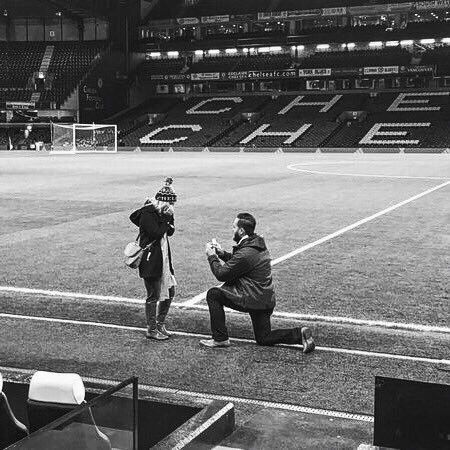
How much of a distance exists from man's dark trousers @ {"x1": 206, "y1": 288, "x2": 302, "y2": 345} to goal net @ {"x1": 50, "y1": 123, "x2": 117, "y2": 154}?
5354 cm

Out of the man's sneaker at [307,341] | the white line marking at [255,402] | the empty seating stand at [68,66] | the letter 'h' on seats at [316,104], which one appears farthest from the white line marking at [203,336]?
the empty seating stand at [68,66]

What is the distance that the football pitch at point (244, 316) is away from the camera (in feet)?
25.3

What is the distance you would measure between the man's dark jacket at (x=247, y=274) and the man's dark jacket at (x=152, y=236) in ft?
2.01

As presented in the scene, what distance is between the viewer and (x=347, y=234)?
16.9 metres

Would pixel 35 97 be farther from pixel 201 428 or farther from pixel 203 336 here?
pixel 201 428

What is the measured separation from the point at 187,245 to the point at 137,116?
61948 millimetres

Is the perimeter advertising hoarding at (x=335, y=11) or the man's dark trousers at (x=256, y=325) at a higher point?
the perimeter advertising hoarding at (x=335, y=11)

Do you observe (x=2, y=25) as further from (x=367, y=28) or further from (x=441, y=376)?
(x=441, y=376)

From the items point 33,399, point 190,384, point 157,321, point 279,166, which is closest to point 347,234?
point 157,321

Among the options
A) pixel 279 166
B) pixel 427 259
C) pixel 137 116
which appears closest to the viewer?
pixel 427 259

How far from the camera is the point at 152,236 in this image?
27.4 ft

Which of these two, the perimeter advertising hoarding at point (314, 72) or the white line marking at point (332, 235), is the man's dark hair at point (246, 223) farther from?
the perimeter advertising hoarding at point (314, 72)

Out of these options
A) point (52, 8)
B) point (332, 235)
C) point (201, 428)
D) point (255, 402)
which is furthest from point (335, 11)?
point (201, 428)

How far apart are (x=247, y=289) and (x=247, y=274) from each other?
168mm
